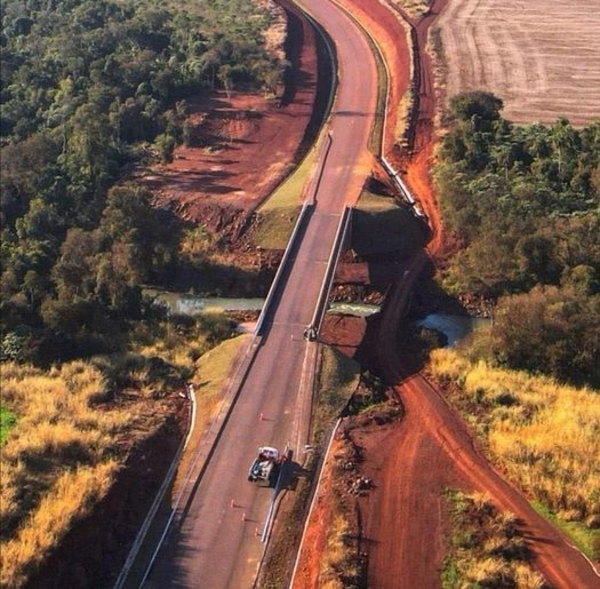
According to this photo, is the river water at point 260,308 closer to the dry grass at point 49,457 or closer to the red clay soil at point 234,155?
the red clay soil at point 234,155

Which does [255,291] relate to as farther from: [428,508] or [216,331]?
[428,508]

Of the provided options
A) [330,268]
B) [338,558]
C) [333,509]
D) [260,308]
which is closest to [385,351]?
[330,268]

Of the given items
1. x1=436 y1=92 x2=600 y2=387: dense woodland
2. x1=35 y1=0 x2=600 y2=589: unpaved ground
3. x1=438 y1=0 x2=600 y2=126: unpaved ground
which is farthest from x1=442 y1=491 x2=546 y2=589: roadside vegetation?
x1=438 y1=0 x2=600 y2=126: unpaved ground

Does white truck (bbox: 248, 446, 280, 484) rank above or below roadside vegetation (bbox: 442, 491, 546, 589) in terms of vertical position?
above

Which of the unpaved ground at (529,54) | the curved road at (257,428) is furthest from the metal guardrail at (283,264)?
the unpaved ground at (529,54)

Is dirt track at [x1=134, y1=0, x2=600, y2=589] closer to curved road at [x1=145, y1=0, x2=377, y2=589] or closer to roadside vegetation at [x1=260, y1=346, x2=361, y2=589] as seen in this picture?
roadside vegetation at [x1=260, y1=346, x2=361, y2=589]

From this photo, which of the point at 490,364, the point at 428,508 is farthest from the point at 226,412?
the point at 490,364

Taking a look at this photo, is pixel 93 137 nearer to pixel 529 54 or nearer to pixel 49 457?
pixel 49 457
